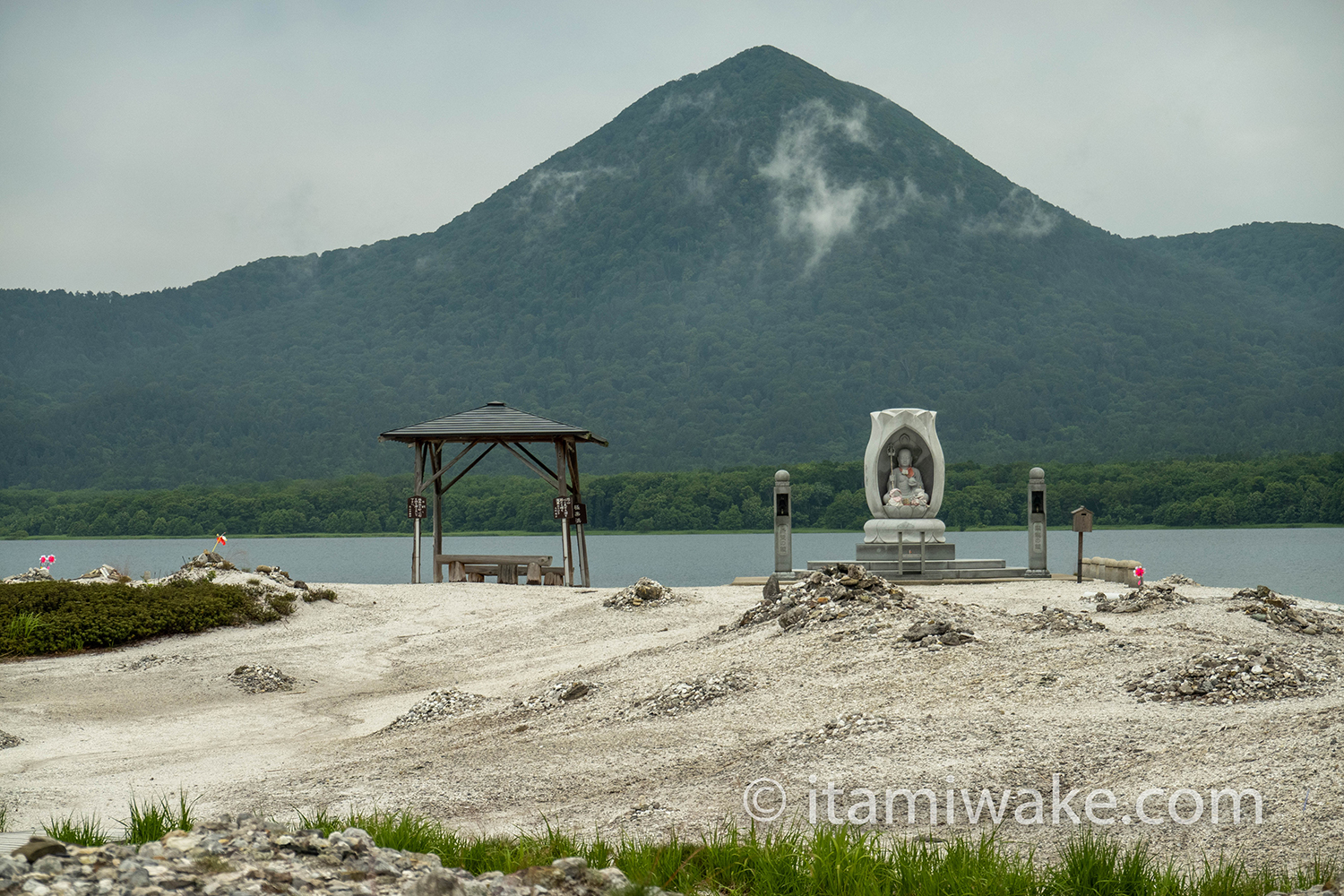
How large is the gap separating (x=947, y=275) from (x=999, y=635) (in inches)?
5270

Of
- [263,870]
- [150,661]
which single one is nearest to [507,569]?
[150,661]

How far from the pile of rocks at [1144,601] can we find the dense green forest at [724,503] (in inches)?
2083

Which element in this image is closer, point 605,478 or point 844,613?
point 844,613

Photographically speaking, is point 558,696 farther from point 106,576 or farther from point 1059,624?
point 106,576

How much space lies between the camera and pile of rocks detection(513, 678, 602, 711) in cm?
909

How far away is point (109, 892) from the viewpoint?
375 centimetres

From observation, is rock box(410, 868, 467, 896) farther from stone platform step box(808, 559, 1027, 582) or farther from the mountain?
the mountain

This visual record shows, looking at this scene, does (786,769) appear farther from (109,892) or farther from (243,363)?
(243,363)

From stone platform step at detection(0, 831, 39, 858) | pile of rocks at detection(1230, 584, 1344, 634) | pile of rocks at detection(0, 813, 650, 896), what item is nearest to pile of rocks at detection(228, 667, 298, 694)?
stone platform step at detection(0, 831, 39, 858)

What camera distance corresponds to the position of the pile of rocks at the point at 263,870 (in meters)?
3.83

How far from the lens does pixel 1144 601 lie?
11.8 m

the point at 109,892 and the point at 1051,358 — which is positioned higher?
the point at 1051,358

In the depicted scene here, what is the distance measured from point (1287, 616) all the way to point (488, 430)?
13.5 m

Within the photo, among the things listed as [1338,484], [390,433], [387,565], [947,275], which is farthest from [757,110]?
[390,433]
